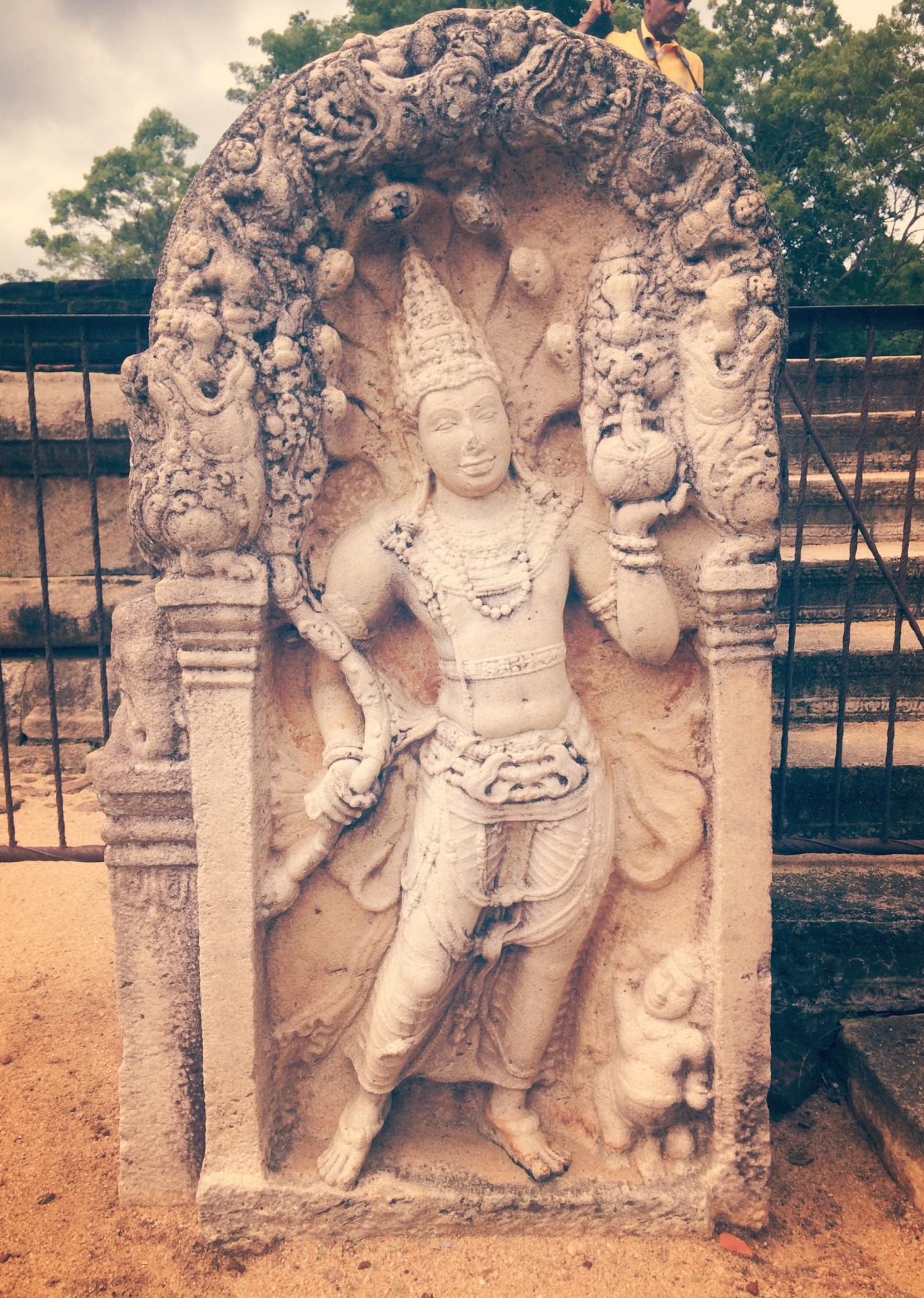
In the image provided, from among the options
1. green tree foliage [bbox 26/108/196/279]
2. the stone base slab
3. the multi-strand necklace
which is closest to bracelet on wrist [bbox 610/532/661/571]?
the multi-strand necklace

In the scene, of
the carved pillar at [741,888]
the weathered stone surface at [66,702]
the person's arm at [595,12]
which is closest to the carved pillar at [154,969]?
the carved pillar at [741,888]

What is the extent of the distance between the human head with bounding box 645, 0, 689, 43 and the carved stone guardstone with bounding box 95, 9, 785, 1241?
6.81ft

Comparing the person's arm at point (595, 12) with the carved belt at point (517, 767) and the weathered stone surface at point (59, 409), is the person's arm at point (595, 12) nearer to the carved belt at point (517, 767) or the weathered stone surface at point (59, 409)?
the carved belt at point (517, 767)

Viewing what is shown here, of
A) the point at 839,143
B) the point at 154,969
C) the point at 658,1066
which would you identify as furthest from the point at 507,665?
the point at 839,143

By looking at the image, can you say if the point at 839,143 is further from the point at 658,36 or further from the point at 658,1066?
the point at 658,1066

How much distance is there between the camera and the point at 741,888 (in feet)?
8.91

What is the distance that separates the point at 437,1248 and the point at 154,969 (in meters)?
1.17

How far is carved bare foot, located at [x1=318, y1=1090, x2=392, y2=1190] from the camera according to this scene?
9.05 feet

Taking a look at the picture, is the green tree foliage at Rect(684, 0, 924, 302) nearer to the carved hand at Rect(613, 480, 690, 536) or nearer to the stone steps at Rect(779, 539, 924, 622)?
the stone steps at Rect(779, 539, 924, 622)

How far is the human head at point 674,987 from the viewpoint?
2.76 m

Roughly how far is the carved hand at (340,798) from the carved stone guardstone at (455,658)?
1 cm

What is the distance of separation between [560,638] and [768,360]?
0.95 meters

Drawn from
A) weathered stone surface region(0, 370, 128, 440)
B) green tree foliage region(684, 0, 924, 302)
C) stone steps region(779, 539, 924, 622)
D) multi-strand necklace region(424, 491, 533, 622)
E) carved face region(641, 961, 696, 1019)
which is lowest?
carved face region(641, 961, 696, 1019)

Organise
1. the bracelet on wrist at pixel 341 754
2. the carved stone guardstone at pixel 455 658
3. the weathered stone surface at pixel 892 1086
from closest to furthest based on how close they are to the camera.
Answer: the carved stone guardstone at pixel 455 658 < the bracelet on wrist at pixel 341 754 < the weathered stone surface at pixel 892 1086
